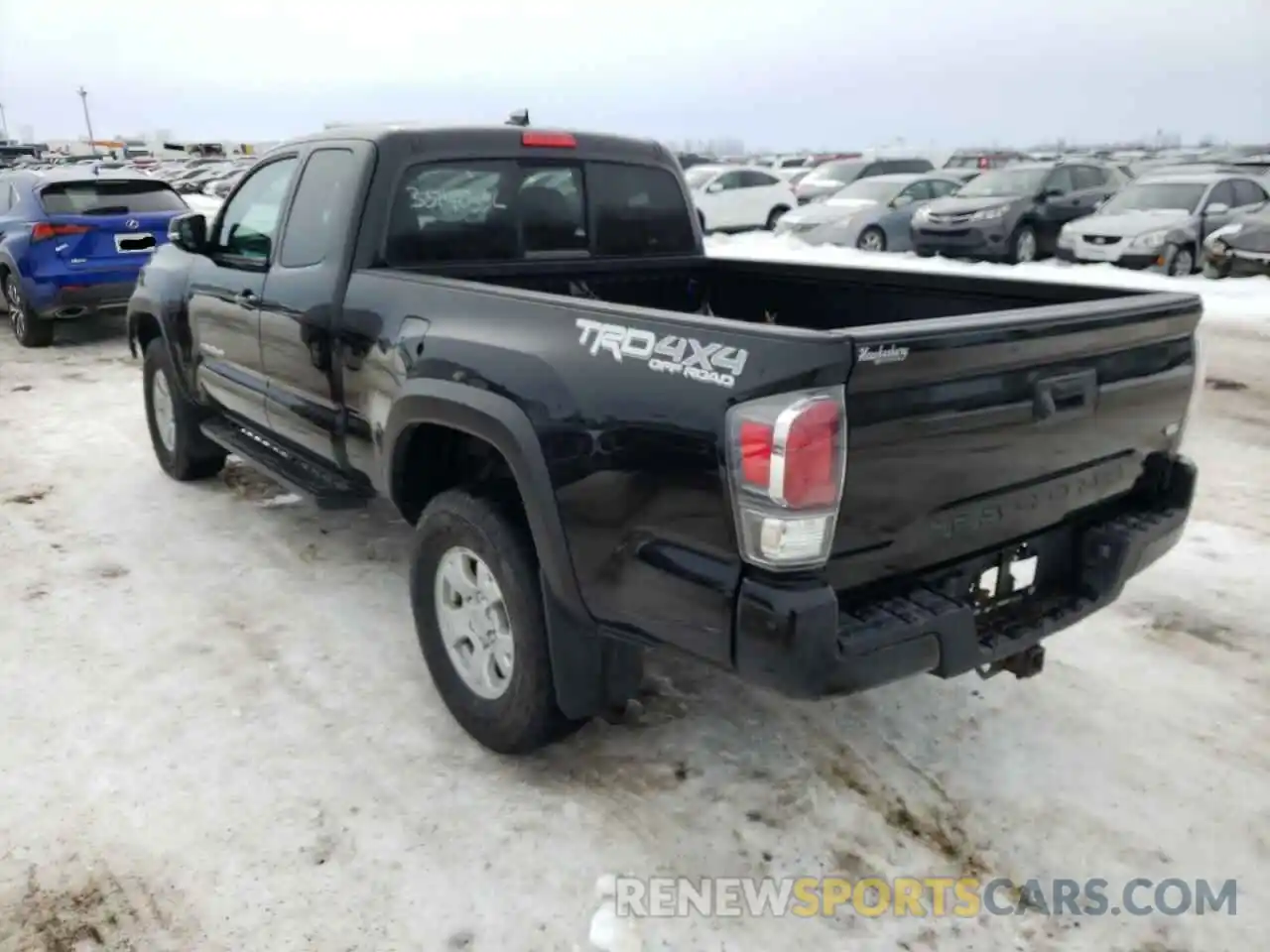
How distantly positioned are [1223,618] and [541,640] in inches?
116

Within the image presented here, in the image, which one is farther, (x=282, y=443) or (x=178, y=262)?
(x=178, y=262)

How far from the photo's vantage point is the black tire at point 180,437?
5.84 m

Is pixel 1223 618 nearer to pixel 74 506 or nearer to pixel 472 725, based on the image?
pixel 472 725

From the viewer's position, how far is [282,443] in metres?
4.78

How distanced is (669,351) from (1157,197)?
14968mm

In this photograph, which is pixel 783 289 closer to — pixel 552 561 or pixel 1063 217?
pixel 552 561

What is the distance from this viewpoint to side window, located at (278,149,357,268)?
13.3ft

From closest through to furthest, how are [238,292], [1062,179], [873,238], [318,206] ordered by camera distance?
[318,206] → [238,292] → [1062,179] → [873,238]

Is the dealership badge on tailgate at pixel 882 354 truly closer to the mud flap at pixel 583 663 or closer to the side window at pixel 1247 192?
the mud flap at pixel 583 663

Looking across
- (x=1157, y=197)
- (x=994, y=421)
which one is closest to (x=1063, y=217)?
(x=1157, y=197)

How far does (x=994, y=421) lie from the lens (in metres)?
2.65

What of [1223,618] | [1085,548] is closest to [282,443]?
[1085,548]

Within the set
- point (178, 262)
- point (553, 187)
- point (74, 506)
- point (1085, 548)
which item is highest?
point (553, 187)

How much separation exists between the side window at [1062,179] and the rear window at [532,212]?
14070mm
